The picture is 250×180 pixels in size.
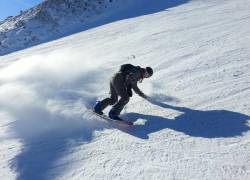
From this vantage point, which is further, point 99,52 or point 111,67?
point 99,52

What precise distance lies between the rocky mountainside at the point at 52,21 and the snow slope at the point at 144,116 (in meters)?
17.1

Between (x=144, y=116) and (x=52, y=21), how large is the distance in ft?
90.3

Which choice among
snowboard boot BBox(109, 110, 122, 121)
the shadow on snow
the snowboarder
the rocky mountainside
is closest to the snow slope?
the shadow on snow

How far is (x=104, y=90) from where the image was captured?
916 cm

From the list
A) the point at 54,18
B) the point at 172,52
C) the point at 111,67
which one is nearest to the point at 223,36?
the point at 172,52

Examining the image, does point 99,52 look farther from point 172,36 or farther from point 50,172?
point 50,172

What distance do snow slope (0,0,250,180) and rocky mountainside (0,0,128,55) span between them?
672 inches

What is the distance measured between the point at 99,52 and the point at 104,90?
5.20 m

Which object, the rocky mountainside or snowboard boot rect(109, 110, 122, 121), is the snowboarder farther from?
the rocky mountainside

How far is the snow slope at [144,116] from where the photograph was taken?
536cm

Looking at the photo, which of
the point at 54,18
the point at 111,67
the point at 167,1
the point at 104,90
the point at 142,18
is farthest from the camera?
the point at 54,18

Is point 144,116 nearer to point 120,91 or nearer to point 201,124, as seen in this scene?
point 120,91

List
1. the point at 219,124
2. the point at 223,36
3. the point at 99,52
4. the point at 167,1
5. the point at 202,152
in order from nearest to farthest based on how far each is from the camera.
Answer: the point at 202,152 → the point at 219,124 → the point at 223,36 → the point at 99,52 → the point at 167,1

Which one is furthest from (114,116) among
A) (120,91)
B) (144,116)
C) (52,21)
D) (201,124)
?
(52,21)
